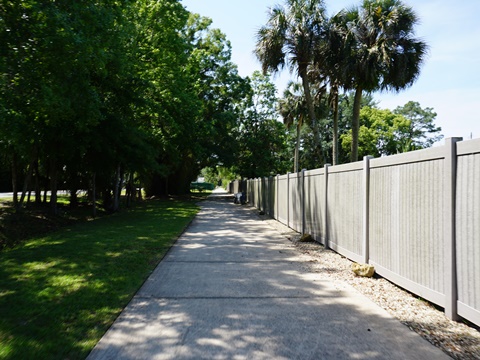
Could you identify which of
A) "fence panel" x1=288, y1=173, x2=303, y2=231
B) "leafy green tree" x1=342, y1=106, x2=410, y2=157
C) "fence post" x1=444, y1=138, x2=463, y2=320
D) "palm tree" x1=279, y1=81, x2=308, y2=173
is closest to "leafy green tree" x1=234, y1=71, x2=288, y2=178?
"palm tree" x1=279, y1=81, x2=308, y2=173

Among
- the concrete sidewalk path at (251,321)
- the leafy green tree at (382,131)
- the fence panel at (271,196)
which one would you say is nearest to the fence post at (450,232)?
the concrete sidewalk path at (251,321)

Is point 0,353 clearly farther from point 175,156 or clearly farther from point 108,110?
point 175,156

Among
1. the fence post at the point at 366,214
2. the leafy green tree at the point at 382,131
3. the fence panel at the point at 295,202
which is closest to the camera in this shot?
the fence post at the point at 366,214

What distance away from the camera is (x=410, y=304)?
505 centimetres

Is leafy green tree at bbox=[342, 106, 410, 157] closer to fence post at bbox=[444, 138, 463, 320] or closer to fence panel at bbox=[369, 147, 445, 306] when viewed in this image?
fence panel at bbox=[369, 147, 445, 306]

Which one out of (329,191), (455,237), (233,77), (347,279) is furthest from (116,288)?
(233,77)

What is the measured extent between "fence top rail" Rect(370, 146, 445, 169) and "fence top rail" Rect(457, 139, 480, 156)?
0.29m

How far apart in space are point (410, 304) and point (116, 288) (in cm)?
398

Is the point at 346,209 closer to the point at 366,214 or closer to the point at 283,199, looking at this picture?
the point at 366,214

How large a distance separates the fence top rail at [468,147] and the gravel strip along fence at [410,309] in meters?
1.84

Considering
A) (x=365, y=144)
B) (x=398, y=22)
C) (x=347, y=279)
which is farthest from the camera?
(x=365, y=144)

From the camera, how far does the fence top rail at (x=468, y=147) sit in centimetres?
400

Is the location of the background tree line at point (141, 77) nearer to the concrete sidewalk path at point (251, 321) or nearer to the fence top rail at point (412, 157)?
the concrete sidewalk path at point (251, 321)

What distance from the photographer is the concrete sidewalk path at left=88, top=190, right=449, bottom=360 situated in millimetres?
3639
